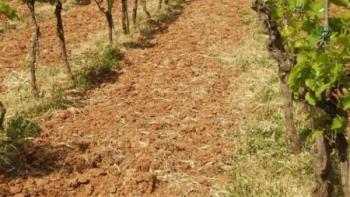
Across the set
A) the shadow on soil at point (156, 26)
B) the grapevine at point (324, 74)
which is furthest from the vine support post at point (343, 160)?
the shadow on soil at point (156, 26)

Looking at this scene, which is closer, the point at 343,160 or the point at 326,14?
the point at 326,14

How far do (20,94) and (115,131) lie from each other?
103 inches

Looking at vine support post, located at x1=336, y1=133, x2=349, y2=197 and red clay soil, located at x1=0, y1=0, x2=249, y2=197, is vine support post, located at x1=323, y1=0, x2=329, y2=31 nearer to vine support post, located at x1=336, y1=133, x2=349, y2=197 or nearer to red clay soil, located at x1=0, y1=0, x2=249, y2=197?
vine support post, located at x1=336, y1=133, x2=349, y2=197

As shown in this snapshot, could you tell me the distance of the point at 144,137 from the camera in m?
7.89

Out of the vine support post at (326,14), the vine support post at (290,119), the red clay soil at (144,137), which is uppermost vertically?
the vine support post at (326,14)

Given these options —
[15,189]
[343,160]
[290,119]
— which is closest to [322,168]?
[343,160]

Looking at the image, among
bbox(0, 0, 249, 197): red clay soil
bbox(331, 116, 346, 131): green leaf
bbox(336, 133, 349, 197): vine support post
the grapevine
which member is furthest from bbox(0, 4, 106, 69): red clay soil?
bbox(331, 116, 346, 131): green leaf

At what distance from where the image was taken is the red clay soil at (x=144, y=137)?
21.6 feet

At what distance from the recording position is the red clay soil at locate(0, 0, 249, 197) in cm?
657

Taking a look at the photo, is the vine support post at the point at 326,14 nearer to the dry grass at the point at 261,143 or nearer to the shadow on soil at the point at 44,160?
the dry grass at the point at 261,143

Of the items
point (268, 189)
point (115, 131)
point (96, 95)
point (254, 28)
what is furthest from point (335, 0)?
point (254, 28)

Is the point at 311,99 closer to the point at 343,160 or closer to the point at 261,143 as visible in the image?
the point at 343,160

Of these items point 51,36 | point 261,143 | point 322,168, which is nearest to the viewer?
point 322,168

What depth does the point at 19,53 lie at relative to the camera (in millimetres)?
12578
